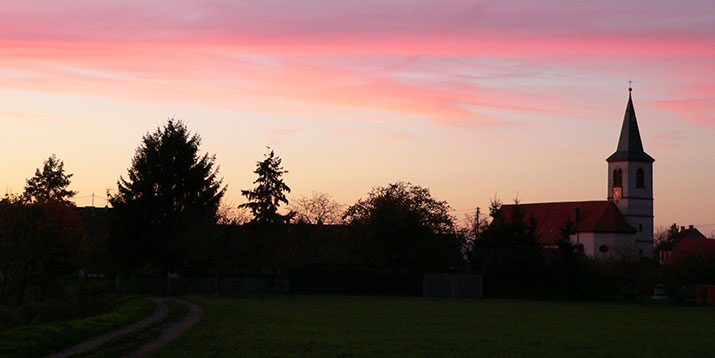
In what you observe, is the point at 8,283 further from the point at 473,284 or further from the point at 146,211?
the point at 473,284

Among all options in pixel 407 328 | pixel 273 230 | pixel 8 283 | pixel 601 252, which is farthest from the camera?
pixel 601 252

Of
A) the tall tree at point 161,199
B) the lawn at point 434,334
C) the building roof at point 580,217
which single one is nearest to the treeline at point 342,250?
the tall tree at point 161,199

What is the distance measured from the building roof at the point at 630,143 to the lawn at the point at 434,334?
99.0 metres

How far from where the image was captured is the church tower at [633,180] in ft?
468

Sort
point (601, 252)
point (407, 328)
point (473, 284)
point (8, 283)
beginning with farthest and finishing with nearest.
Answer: point (601, 252), point (473, 284), point (8, 283), point (407, 328)

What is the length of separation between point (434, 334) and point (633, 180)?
11786 cm

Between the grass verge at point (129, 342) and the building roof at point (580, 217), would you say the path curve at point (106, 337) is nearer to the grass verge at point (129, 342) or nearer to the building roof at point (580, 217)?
the grass verge at point (129, 342)

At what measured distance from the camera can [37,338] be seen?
24672mm

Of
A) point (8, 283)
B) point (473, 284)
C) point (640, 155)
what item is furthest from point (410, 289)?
point (640, 155)

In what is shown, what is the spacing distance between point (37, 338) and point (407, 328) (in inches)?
577

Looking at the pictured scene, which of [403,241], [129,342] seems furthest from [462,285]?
[129,342]

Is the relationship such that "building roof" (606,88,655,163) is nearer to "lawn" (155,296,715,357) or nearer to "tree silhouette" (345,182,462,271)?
"tree silhouette" (345,182,462,271)

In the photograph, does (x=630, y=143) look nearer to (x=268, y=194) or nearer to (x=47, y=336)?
(x=268, y=194)

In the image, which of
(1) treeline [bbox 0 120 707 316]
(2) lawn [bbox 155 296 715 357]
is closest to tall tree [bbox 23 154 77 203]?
(1) treeline [bbox 0 120 707 316]
